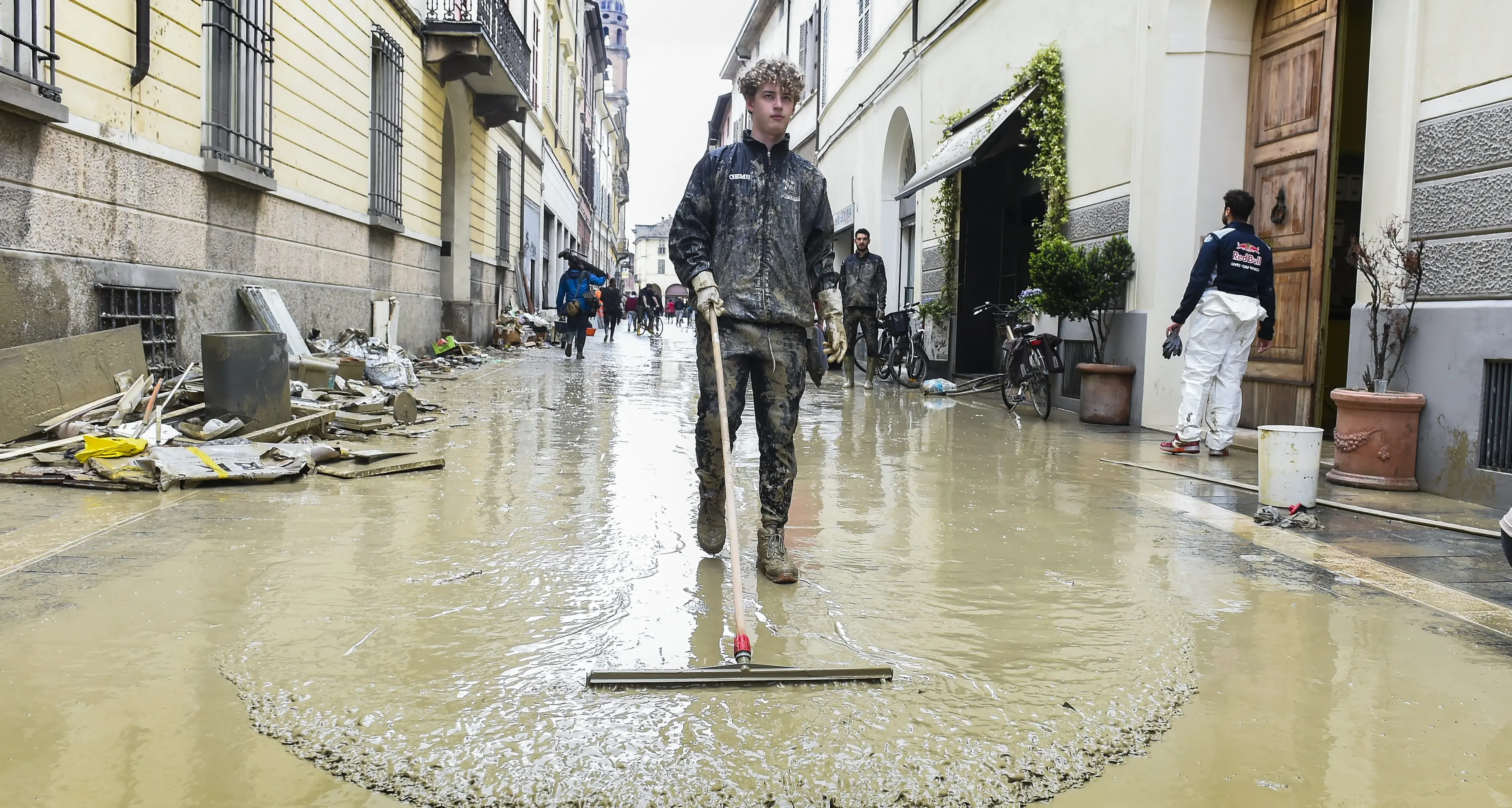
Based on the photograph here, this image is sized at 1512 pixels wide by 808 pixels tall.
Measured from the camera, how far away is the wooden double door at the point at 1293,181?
8031 mm

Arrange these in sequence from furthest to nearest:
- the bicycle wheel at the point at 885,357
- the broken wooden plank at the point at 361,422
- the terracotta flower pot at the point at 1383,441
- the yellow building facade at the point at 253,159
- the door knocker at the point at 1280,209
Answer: the bicycle wheel at the point at 885,357, the door knocker at the point at 1280,209, the broken wooden plank at the point at 361,422, the yellow building facade at the point at 253,159, the terracotta flower pot at the point at 1383,441

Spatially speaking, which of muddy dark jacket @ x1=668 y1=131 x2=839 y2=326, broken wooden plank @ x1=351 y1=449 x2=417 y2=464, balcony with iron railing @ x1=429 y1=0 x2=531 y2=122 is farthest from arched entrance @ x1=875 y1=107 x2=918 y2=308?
muddy dark jacket @ x1=668 y1=131 x2=839 y2=326

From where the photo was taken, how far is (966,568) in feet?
13.7

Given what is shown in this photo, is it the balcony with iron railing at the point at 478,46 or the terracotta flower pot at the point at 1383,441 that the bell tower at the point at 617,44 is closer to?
the balcony with iron railing at the point at 478,46

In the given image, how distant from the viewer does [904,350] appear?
1526cm

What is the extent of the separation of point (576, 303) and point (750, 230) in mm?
14893

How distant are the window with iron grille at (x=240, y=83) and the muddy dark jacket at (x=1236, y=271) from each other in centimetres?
759

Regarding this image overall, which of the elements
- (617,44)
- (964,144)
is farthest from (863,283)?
(617,44)

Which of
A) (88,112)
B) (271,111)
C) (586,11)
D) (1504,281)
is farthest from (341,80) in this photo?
(586,11)

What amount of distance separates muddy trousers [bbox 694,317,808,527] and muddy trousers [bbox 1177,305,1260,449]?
4.69 metres

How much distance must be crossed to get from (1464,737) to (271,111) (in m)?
10.3

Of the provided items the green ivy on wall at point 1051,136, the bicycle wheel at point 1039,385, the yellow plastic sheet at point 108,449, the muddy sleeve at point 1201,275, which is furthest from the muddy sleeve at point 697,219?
the green ivy on wall at point 1051,136

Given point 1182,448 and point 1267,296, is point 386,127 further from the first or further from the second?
point 1267,296

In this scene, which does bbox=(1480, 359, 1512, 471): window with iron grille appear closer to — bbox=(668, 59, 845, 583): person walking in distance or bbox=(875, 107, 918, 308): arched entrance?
bbox=(668, 59, 845, 583): person walking in distance
